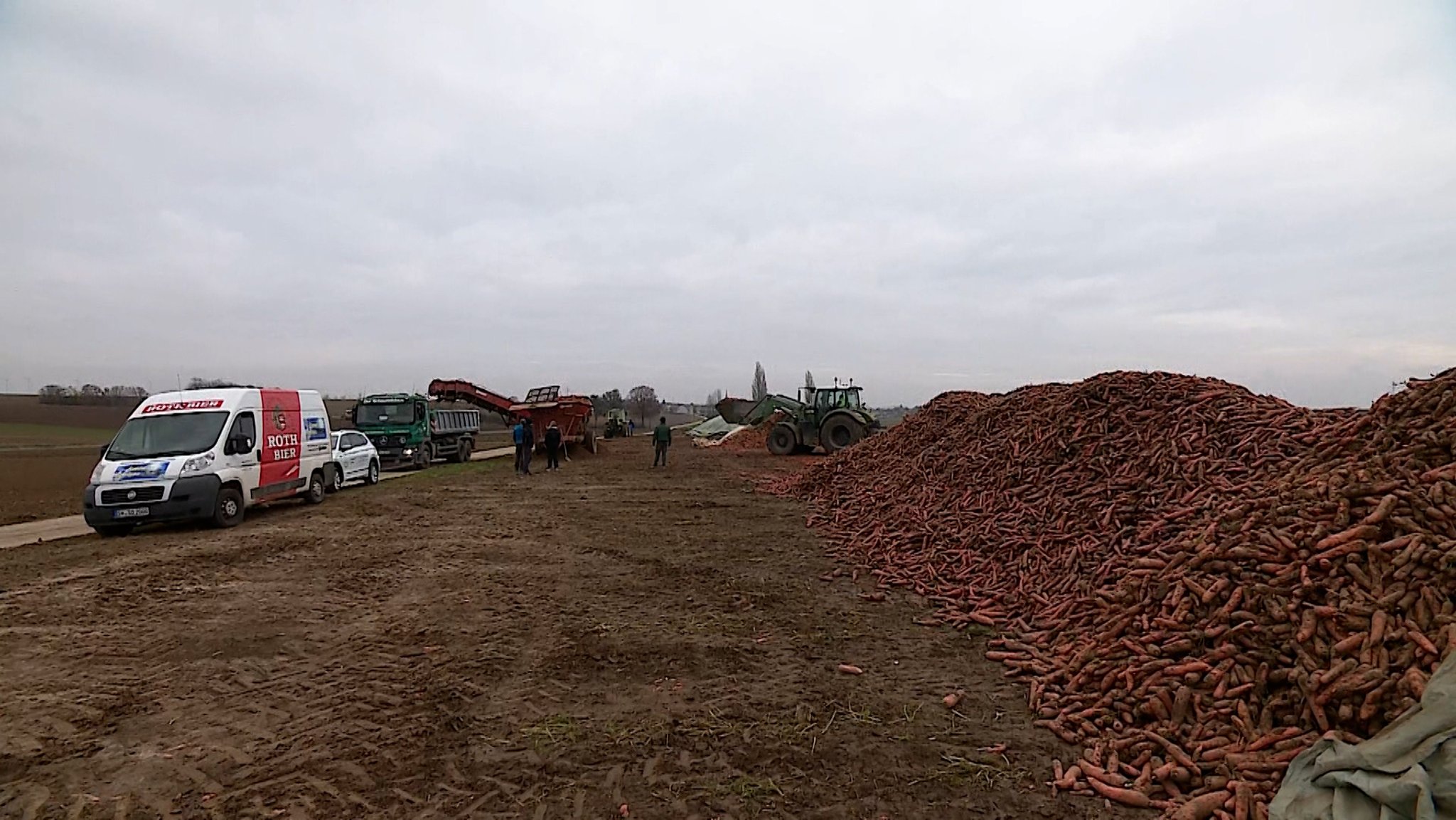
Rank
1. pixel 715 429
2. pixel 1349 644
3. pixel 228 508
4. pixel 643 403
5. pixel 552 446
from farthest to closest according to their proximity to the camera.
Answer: pixel 643 403, pixel 715 429, pixel 552 446, pixel 228 508, pixel 1349 644

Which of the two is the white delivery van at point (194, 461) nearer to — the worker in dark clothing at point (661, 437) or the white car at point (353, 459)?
the white car at point (353, 459)

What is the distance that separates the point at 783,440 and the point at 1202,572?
20.6m

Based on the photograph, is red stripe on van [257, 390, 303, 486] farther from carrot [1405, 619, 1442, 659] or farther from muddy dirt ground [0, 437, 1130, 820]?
carrot [1405, 619, 1442, 659]

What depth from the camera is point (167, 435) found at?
12.3 meters

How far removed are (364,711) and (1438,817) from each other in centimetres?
523

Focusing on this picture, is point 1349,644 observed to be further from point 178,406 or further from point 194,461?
point 178,406

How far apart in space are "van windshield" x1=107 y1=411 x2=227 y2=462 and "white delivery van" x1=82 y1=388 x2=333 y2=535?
1cm

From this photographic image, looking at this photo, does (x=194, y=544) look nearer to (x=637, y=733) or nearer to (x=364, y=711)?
(x=364, y=711)

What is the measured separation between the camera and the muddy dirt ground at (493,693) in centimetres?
388

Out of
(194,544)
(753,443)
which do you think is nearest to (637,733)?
(194,544)

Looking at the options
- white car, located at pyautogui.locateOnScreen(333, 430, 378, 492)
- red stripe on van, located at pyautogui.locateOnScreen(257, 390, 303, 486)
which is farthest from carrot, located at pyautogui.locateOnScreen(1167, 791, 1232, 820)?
white car, located at pyautogui.locateOnScreen(333, 430, 378, 492)

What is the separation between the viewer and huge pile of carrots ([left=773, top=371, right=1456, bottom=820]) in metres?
4.01

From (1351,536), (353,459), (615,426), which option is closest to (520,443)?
(353,459)

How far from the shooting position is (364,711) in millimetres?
4863
